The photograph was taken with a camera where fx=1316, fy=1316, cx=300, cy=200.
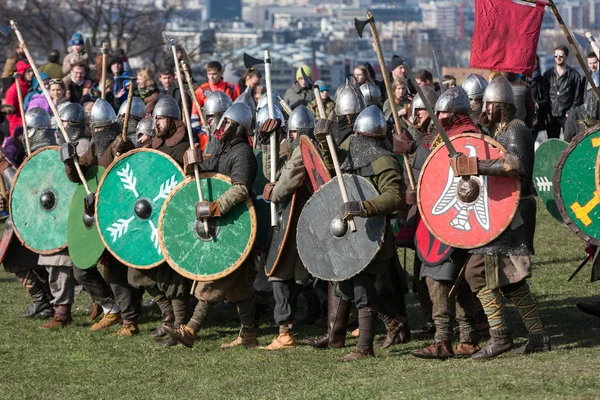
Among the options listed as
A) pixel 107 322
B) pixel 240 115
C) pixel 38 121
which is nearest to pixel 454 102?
pixel 240 115

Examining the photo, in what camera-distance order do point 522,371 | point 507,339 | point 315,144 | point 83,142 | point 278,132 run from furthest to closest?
point 83,142 < point 278,132 < point 315,144 < point 507,339 < point 522,371

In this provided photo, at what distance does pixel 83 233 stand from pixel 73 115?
1091mm

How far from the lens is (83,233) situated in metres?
9.40

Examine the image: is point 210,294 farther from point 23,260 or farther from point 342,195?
point 23,260

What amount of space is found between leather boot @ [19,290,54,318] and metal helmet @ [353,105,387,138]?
3432 millimetres

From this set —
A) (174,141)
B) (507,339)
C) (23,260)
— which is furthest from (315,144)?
(23,260)

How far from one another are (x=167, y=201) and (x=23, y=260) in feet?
6.33

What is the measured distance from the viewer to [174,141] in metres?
9.10

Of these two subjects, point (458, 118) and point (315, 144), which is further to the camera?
point (315, 144)

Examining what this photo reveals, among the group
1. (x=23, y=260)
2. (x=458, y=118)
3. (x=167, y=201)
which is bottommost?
(x=23, y=260)

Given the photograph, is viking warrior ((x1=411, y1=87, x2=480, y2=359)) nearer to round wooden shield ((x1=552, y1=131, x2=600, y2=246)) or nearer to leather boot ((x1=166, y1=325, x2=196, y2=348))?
round wooden shield ((x1=552, y1=131, x2=600, y2=246))

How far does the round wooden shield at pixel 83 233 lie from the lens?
30.5 feet

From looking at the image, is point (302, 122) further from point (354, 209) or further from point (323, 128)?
point (354, 209)

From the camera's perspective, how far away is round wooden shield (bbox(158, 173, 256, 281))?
334 inches
